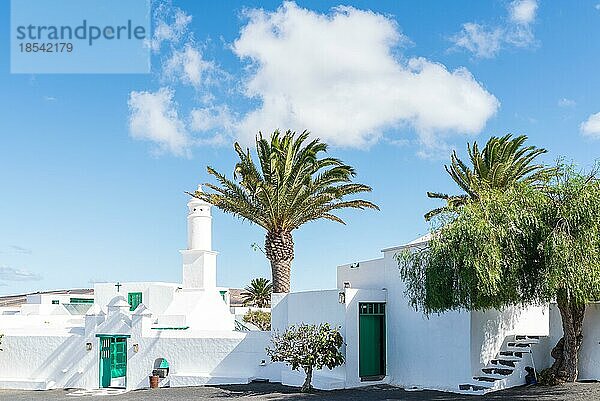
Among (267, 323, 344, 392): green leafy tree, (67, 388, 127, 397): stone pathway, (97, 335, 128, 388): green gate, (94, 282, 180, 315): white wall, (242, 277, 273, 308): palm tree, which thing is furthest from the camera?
(242, 277, 273, 308): palm tree

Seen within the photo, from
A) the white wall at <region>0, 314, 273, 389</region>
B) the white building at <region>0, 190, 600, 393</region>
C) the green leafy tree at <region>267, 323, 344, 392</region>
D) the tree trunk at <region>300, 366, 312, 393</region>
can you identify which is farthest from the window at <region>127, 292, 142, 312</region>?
the tree trunk at <region>300, 366, 312, 393</region>

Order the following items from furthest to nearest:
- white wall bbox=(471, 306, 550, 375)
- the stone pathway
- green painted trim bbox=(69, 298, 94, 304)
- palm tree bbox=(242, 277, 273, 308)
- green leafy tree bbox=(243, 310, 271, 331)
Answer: palm tree bbox=(242, 277, 273, 308) → green painted trim bbox=(69, 298, 94, 304) → green leafy tree bbox=(243, 310, 271, 331) → the stone pathway → white wall bbox=(471, 306, 550, 375)

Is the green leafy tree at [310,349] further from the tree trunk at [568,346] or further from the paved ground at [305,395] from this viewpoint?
the tree trunk at [568,346]

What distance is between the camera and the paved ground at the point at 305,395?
1752 centimetres

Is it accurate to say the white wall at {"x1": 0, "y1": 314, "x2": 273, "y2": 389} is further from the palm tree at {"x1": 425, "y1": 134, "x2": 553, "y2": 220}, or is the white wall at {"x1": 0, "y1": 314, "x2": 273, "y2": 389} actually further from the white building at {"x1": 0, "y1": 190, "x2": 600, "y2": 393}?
the palm tree at {"x1": 425, "y1": 134, "x2": 553, "y2": 220}

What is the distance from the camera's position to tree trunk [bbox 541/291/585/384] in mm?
→ 17938

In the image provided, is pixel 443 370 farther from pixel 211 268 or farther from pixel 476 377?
pixel 211 268

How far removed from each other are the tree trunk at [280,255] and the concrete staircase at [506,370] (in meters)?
7.71

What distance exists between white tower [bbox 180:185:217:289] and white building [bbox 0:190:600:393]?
0.40m

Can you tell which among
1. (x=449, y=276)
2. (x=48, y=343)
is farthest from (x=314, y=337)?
(x=48, y=343)

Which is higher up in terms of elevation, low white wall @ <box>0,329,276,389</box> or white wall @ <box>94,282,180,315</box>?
white wall @ <box>94,282,180,315</box>

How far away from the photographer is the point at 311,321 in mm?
23109

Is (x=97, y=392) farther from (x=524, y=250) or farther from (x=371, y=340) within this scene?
(x=524, y=250)

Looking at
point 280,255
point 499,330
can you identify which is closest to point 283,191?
point 280,255
